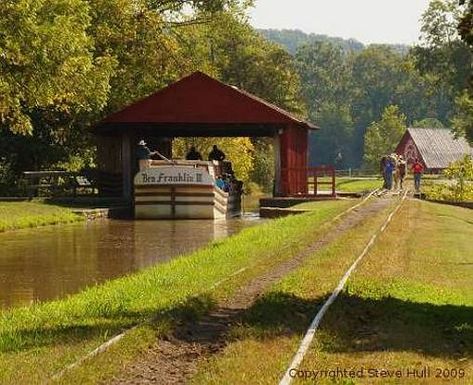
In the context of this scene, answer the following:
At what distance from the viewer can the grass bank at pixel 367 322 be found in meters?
8.36

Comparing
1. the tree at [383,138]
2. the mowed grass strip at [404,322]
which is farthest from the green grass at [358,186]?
the mowed grass strip at [404,322]

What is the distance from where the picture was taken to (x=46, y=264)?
19234 mm

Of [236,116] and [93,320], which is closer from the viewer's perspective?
[93,320]

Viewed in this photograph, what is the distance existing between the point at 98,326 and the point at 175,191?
75.8 ft

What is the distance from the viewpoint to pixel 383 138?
104 meters

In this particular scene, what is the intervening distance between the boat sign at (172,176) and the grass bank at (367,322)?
15.2m

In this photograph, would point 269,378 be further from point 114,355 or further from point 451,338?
point 451,338

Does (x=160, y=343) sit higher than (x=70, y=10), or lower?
lower

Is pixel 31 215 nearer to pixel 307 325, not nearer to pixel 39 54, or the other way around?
pixel 39 54

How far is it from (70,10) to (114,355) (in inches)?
926

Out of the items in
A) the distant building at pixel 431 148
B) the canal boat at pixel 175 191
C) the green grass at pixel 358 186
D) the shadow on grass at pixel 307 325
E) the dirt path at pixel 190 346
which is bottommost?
the green grass at pixel 358 186

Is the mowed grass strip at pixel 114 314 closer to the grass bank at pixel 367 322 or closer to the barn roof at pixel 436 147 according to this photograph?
the grass bank at pixel 367 322

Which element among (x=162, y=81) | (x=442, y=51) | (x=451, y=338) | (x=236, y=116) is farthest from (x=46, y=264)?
(x=442, y=51)

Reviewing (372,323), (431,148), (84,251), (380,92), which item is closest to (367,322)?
(372,323)
